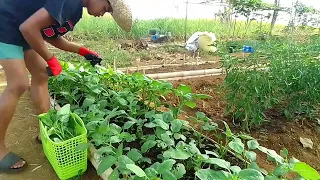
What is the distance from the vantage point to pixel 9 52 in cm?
198

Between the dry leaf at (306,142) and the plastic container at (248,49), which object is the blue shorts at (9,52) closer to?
the plastic container at (248,49)

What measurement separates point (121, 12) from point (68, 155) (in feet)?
2.96

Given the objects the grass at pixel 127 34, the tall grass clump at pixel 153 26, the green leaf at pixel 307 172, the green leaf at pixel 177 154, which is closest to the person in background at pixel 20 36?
the green leaf at pixel 177 154

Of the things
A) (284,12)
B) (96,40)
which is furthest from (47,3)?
(284,12)

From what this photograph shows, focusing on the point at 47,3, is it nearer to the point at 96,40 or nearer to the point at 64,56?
the point at 64,56

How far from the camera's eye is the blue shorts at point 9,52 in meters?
1.97

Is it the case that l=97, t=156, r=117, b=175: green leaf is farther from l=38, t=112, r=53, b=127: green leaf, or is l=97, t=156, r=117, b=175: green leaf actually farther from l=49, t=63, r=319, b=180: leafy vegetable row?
Answer: l=38, t=112, r=53, b=127: green leaf

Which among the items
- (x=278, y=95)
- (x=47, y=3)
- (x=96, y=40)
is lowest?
(x=96, y=40)

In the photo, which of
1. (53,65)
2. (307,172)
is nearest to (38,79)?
(53,65)

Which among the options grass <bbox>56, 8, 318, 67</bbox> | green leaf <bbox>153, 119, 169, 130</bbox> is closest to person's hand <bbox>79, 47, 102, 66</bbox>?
green leaf <bbox>153, 119, 169, 130</bbox>

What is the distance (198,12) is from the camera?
743 centimetres

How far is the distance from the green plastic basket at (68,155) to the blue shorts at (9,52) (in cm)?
46

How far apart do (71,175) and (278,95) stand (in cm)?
154

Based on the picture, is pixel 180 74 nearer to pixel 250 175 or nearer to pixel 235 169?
pixel 235 169
